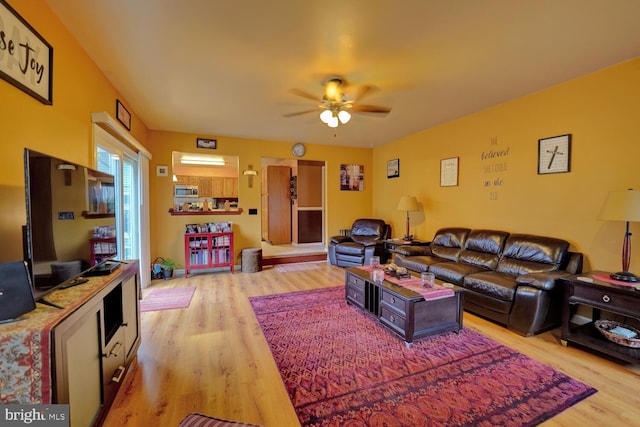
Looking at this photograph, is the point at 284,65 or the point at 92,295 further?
the point at 284,65

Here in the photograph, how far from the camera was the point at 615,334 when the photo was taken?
7.17ft

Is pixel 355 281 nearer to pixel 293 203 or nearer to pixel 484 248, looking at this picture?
pixel 484 248

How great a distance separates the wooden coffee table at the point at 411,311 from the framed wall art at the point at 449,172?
2.26 metres

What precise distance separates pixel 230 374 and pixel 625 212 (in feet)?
11.2

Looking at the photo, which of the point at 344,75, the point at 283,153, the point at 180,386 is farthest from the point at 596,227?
the point at 283,153

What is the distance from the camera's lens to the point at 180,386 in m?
1.90

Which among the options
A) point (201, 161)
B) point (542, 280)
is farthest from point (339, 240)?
point (201, 161)

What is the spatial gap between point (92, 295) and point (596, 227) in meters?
4.23

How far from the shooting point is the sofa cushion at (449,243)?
3.87 m

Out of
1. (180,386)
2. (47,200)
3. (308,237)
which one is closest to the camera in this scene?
(47,200)

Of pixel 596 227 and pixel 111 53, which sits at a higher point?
pixel 111 53

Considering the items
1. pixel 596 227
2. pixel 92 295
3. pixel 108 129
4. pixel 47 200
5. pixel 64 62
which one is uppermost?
pixel 64 62

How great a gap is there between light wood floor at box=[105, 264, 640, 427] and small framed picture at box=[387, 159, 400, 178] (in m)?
3.25

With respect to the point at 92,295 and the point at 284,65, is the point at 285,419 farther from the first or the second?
the point at 284,65
